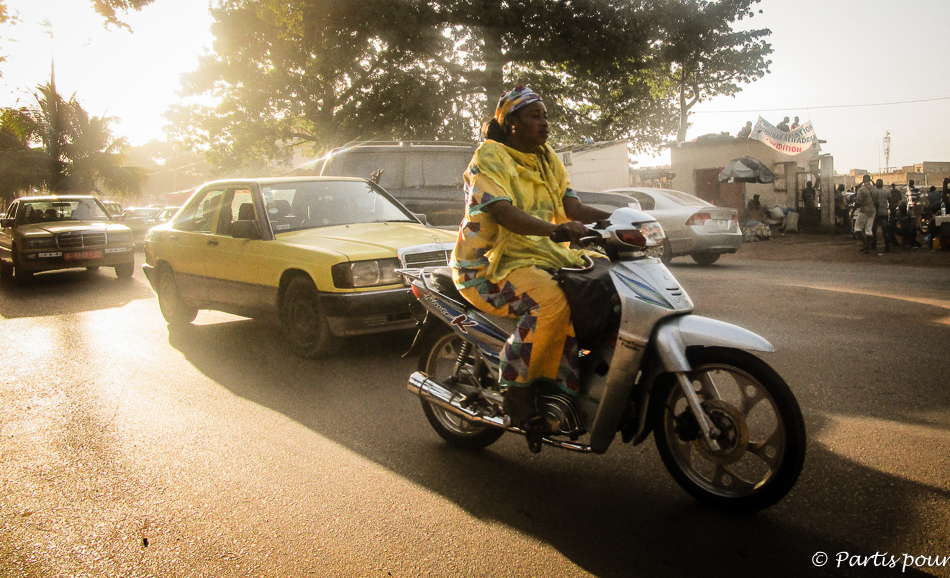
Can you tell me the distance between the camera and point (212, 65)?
29562mm

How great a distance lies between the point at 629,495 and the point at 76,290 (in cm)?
1233

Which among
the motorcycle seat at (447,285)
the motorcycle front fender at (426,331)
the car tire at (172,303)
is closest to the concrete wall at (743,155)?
the car tire at (172,303)

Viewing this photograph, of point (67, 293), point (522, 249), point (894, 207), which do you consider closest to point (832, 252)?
point (894, 207)

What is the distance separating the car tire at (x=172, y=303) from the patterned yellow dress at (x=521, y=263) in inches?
218

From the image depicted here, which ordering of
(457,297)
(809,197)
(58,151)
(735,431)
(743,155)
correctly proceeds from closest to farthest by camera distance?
(735,431), (457,297), (809,197), (743,155), (58,151)

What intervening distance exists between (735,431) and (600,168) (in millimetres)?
21940

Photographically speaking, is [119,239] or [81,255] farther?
[119,239]

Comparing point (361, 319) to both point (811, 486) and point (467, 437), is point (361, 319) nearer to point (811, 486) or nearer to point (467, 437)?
point (467, 437)

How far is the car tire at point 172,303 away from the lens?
26.7 feet

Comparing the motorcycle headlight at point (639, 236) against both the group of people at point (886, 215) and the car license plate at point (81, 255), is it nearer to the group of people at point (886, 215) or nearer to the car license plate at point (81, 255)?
the car license plate at point (81, 255)

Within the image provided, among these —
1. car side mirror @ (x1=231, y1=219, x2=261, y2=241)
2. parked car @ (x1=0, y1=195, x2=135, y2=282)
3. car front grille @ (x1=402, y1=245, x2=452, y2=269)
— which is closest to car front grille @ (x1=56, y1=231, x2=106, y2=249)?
parked car @ (x1=0, y1=195, x2=135, y2=282)

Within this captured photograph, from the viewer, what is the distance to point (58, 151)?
3005 centimetres

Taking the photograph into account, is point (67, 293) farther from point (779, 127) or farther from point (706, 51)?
point (706, 51)

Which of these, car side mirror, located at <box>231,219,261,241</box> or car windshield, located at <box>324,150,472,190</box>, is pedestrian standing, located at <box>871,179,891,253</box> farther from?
car side mirror, located at <box>231,219,261,241</box>
